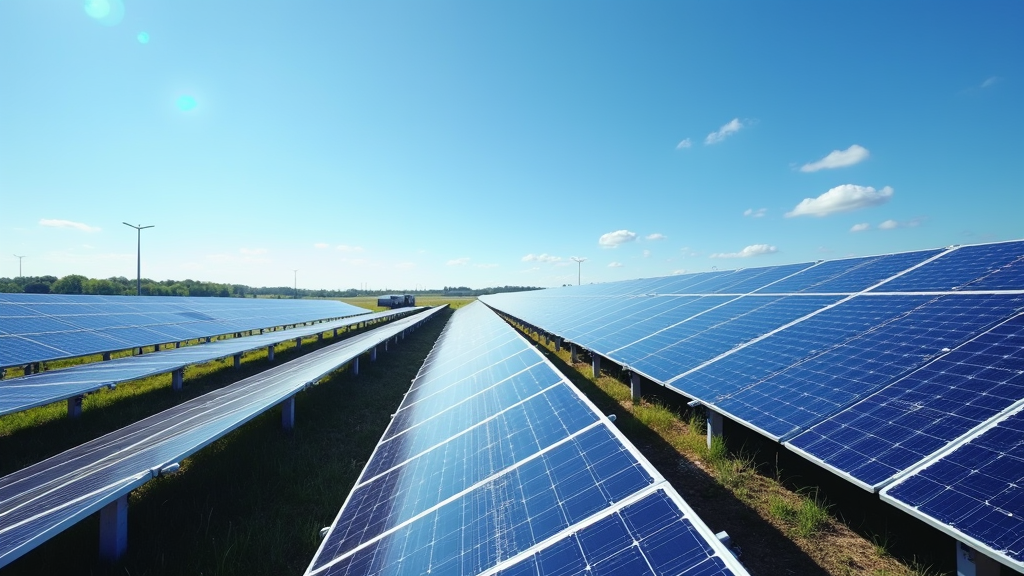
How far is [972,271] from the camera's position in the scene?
7.00 metres

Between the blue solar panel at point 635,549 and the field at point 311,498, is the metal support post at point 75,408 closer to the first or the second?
the field at point 311,498

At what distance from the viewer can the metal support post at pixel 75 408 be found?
30.6 feet

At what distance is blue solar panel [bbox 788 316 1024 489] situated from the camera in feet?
11.6

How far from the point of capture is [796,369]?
5.72m

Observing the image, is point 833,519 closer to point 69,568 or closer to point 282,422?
point 69,568

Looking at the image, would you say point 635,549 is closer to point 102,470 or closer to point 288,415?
point 102,470

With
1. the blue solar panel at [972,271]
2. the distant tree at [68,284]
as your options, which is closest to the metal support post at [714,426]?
the blue solar panel at [972,271]

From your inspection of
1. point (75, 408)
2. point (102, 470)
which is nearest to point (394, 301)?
point (75, 408)

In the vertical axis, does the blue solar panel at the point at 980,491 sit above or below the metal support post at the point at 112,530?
above

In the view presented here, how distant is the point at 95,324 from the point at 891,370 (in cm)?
2714

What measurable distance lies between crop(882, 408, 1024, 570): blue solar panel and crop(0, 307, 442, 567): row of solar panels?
20.3ft

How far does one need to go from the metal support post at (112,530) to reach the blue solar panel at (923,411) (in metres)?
7.17

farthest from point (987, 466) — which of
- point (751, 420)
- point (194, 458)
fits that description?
point (194, 458)

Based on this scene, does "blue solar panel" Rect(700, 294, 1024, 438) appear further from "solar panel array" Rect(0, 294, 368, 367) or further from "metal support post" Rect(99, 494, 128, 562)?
"solar panel array" Rect(0, 294, 368, 367)
